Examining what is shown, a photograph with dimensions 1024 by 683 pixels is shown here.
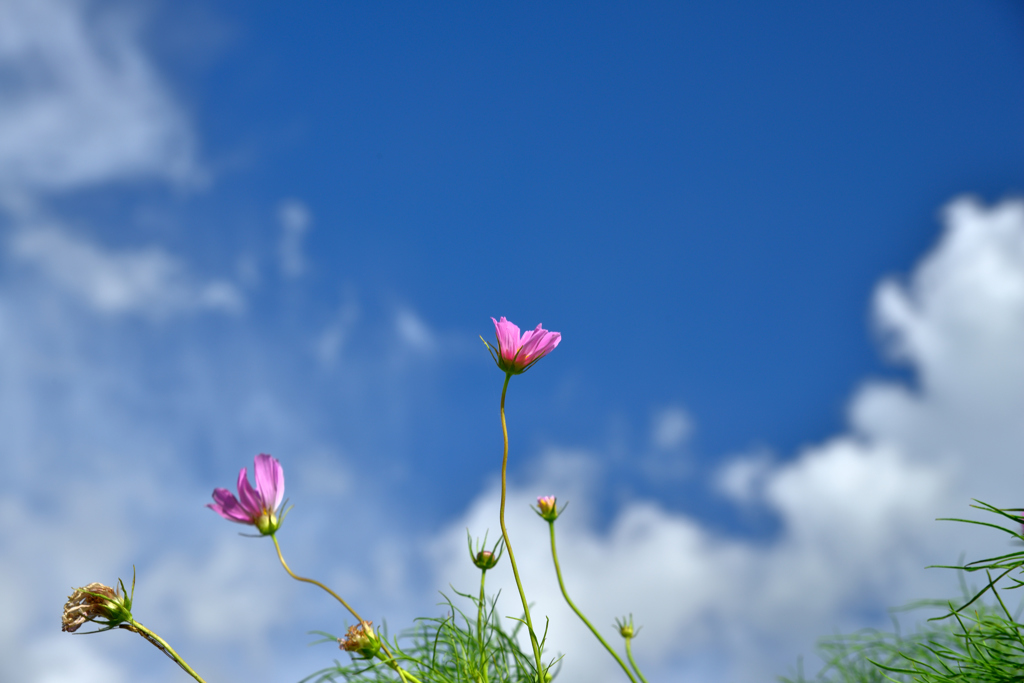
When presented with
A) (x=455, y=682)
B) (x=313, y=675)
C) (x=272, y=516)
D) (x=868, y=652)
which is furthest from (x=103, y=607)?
(x=868, y=652)

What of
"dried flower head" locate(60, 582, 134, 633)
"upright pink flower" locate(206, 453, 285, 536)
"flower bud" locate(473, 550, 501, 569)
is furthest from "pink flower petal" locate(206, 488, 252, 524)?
"flower bud" locate(473, 550, 501, 569)

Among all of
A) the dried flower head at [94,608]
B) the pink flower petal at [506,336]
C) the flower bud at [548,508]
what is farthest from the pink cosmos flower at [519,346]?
the dried flower head at [94,608]

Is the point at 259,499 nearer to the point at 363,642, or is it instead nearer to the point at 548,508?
the point at 363,642

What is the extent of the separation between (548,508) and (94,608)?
2.45 ft

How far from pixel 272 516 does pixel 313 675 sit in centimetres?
50

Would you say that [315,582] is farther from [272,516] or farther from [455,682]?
[455,682]

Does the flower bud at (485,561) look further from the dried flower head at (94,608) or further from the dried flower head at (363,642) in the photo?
the dried flower head at (94,608)

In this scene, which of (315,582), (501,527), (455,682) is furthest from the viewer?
(455,682)

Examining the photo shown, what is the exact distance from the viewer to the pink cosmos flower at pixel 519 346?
1146 millimetres

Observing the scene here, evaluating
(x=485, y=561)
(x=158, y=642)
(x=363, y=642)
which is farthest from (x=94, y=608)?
(x=485, y=561)

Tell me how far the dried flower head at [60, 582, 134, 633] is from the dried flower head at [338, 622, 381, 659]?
33 centimetres

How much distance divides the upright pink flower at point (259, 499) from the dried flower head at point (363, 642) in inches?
8.8

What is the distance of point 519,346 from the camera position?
1.16 meters

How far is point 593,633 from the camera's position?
1154 millimetres
